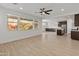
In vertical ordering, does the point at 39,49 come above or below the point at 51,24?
below

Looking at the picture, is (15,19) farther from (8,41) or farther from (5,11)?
(8,41)

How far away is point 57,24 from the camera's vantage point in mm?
20750

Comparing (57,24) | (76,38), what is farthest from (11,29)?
(57,24)

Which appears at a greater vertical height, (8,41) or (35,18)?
(35,18)

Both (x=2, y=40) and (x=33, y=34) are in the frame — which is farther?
(x=33, y=34)

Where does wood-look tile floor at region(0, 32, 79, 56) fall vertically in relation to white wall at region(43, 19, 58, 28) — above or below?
below

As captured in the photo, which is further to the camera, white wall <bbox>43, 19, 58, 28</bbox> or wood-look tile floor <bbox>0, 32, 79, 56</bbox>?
white wall <bbox>43, 19, 58, 28</bbox>

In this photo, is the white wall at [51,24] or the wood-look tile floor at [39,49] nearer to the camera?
the wood-look tile floor at [39,49]

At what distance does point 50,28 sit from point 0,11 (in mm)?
15875

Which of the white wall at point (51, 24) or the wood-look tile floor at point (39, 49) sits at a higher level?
the white wall at point (51, 24)

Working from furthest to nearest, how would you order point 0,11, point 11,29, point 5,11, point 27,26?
1. point 27,26
2. point 11,29
3. point 5,11
4. point 0,11

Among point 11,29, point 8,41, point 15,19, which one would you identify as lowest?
point 8,41

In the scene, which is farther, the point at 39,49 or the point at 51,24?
the point at 51,24

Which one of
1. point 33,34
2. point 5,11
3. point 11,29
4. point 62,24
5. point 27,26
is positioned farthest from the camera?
point 62,24
